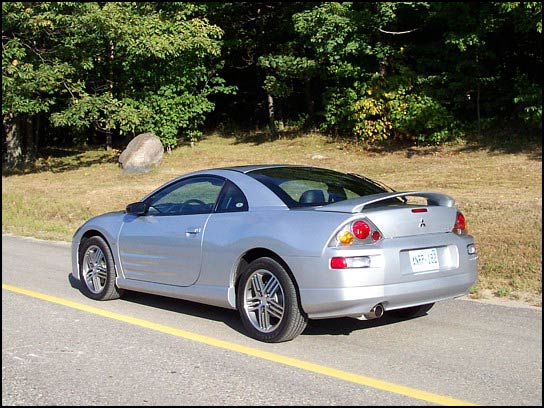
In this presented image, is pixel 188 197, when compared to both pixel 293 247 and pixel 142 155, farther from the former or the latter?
pixel 142 155

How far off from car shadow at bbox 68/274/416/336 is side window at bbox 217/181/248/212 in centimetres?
109

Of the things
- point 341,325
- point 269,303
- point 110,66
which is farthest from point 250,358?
point 110,66

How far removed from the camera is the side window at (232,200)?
6.53 metres

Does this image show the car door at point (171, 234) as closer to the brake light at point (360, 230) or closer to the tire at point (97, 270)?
the tire at point (97, 270)

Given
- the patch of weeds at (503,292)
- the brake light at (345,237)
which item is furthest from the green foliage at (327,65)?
the brake light at (345,237)

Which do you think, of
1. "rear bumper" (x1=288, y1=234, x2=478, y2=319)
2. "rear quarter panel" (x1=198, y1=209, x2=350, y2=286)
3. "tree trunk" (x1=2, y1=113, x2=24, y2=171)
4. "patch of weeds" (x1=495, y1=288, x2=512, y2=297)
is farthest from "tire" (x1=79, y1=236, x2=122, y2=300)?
"tree trunk" (x1=2, y1=113, x2=24, y2=171)

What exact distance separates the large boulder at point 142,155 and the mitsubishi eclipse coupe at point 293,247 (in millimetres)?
16011

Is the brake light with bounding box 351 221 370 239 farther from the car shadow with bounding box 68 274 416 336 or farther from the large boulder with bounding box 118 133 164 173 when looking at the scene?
the large boulder with bounding box 118 133 164 173

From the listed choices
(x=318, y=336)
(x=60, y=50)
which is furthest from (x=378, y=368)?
(x=60, y=50)

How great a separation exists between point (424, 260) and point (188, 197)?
256 centimetres

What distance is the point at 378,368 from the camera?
531 centimetres

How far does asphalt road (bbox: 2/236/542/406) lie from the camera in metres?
4.77

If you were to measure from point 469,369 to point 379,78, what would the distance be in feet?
64.8

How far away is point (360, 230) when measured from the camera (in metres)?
5.68
